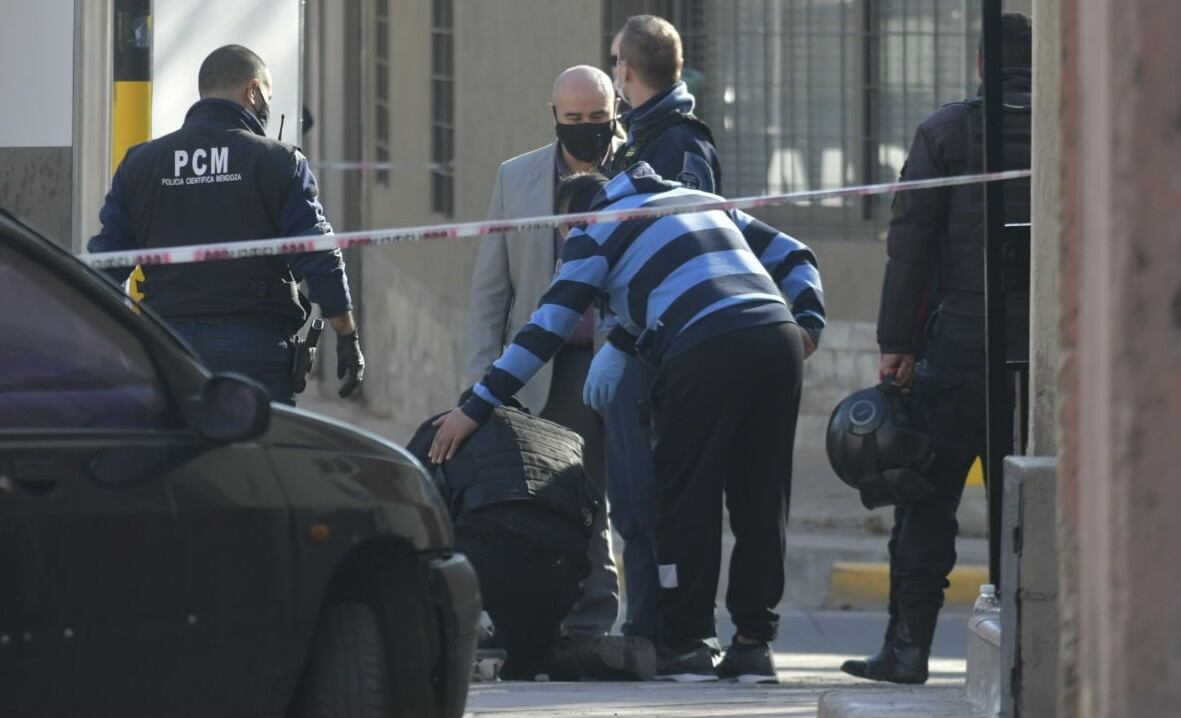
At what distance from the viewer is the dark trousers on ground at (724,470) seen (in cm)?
691

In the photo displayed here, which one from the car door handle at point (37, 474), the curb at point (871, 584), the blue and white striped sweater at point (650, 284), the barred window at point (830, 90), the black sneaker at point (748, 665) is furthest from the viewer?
the barred window at point (830, 90)

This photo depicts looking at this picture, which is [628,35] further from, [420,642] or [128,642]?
[128,642]

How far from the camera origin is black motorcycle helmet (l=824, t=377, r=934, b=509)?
23.4ft

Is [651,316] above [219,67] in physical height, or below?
→ below

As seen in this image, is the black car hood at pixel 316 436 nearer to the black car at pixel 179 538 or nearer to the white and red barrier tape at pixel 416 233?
the black car at pixel 179 538

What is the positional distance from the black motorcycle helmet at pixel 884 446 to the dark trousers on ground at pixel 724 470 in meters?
0.21

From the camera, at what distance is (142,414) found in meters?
4.56

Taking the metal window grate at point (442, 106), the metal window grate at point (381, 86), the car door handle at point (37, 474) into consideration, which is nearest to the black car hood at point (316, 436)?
the car door handle at point (37, 474)

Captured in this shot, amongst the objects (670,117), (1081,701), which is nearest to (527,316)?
(670,117)

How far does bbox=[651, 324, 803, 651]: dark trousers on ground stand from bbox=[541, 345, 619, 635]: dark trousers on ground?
0.45 meters

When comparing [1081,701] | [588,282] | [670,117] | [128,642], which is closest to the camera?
[1081,701]

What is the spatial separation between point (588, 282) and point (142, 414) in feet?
8.28

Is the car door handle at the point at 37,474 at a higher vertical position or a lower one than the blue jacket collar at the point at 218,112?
lower

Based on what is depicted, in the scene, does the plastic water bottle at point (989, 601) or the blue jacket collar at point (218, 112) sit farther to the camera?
the blue jacket collar at point (218, 112)
